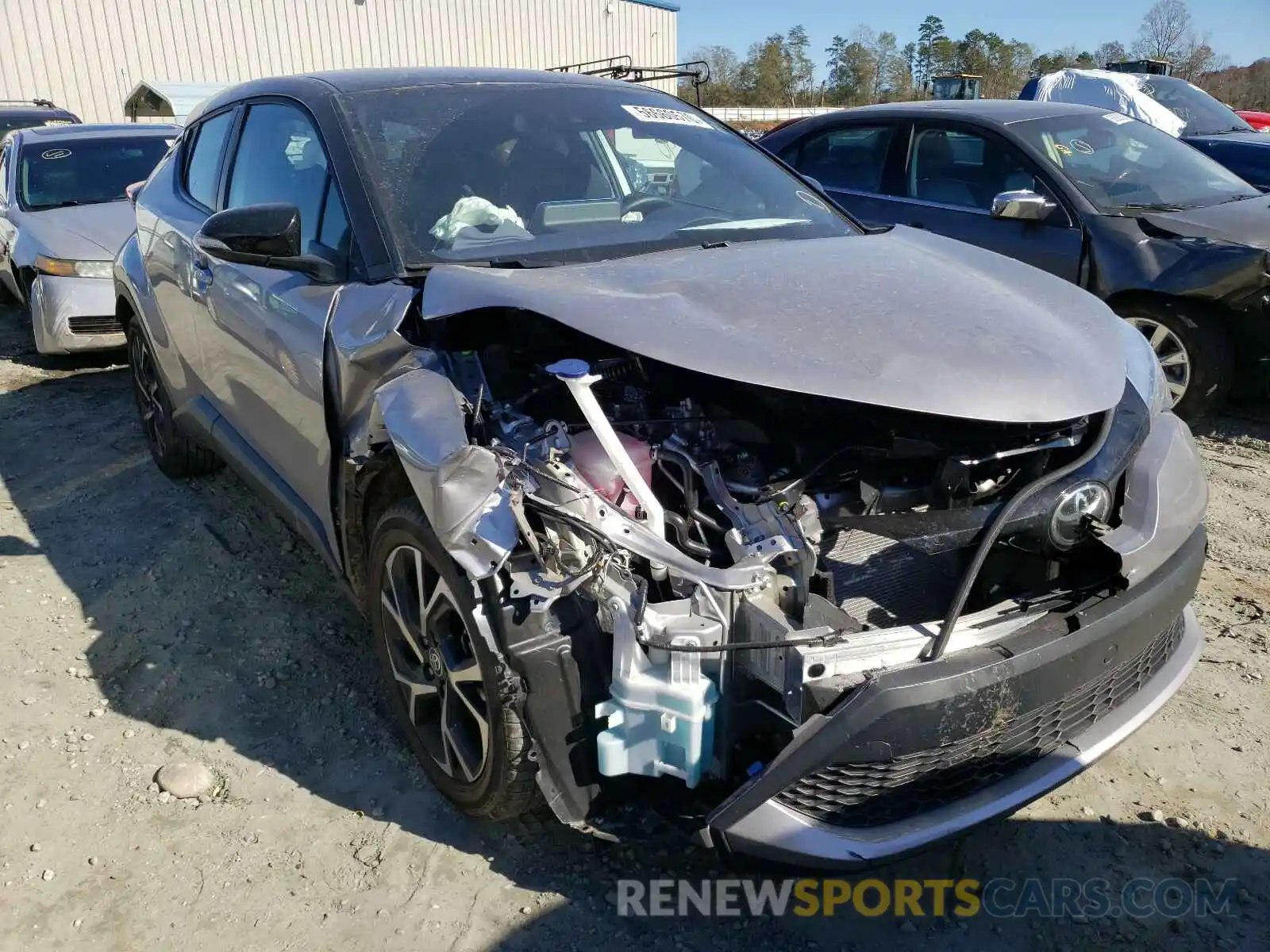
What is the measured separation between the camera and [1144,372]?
2.54 metres

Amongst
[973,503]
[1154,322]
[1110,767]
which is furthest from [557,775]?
[1154,322]

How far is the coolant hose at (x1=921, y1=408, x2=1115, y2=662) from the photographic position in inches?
70.5

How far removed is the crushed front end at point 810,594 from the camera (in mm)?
1781

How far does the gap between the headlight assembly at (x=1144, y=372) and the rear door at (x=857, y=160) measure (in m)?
3.08

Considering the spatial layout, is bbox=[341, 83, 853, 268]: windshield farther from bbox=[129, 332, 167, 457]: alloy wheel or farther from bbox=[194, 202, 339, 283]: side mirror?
bbox=[129, 332, 167, 457]: alloy wheel

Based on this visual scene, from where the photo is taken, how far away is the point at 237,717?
2855 mm

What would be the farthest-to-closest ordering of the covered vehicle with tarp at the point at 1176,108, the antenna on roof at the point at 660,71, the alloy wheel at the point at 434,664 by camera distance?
the covered vehicle with tarp at the point at 1176,108 < the antenna on roof at the point at 660,71 < the alloy wheel at the point at 434,664

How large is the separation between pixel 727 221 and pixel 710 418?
87 cm

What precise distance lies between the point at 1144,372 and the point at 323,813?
8.02 ft

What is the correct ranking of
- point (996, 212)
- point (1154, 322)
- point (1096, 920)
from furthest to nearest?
1. point (1154, 322)
2. point (996, 212)
3. point (1096, 920)

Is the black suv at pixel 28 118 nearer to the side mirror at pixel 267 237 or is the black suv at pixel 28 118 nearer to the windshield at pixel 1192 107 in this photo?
the side mirror at pixel 267 237

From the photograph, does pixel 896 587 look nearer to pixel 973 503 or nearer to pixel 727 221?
pixel 973 503

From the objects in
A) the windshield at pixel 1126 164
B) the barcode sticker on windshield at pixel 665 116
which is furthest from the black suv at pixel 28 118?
the windshield at pixel 1126 164

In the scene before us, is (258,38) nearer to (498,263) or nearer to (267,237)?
(267,237)
